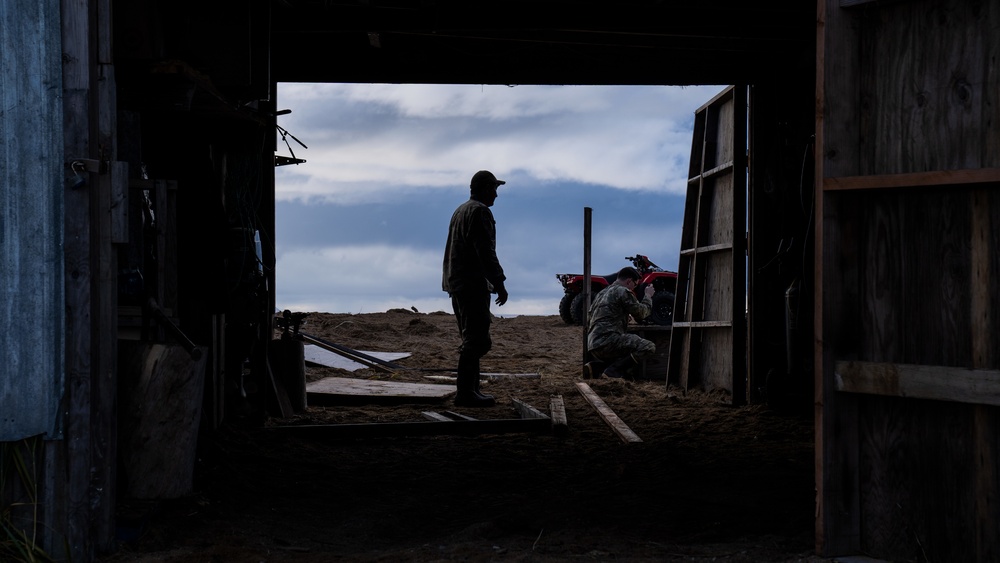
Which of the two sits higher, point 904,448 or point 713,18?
point 713,18

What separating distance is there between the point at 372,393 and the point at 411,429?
2.47 metres

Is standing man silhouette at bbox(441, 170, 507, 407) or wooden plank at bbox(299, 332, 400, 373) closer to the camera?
standing man silhouette at bbox(441, 170, 507, 407)

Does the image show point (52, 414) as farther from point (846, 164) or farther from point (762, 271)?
point (762, 271)

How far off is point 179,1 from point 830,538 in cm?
459

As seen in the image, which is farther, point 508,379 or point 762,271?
point 508,379

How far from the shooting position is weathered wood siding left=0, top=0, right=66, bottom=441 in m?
3.79

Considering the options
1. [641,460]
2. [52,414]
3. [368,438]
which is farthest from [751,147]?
[52,414]

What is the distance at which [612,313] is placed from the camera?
11.7 meters

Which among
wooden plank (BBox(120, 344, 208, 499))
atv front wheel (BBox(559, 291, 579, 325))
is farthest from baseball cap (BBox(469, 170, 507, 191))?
atv front wheel (BBox(559, 291, 579, 325))

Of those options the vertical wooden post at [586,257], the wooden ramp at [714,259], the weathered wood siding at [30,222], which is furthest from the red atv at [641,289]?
the weathered wood siding at [30,222]

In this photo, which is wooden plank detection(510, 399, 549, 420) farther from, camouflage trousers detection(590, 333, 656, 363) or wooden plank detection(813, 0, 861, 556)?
wooden plank detection(813, 0, 861, 556)

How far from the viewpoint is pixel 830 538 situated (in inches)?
151

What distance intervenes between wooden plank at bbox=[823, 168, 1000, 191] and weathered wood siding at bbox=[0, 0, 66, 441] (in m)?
3.20

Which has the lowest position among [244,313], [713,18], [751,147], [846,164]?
[244,313]
